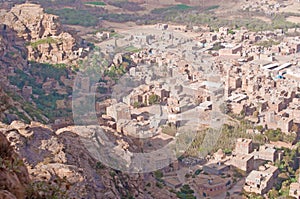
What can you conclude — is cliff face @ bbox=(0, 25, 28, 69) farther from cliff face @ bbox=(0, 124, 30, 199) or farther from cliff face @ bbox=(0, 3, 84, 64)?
cliff face @ bbox=(0, 124, 30, 199)

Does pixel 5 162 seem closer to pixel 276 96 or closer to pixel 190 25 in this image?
pixel 276 96

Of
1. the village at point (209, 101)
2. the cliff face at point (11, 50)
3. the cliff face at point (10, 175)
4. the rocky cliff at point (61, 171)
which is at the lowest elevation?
the village at point (209, 101)

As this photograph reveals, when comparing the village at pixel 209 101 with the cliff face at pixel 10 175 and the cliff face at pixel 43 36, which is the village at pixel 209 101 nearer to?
the cliff face at pixel 43 36

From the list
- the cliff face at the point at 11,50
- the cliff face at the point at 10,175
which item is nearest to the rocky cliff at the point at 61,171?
the cliff face at the point at 10,175

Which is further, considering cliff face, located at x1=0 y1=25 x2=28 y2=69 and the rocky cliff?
cliff face, located at x1=0 y1=25 x2=28 y2=69

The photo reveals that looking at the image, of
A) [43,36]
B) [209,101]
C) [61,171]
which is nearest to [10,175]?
[61,171]

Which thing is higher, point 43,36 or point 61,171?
point 61,171

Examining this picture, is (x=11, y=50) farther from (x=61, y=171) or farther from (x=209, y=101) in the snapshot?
(x=61, y=171)

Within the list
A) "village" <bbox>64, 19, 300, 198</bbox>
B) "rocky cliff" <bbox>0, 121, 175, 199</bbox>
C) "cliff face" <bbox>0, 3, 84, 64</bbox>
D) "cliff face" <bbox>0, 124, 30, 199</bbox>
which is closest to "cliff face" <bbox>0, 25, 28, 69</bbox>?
"cliff face" <bbox>0, 3, 84, 64</bbox>
